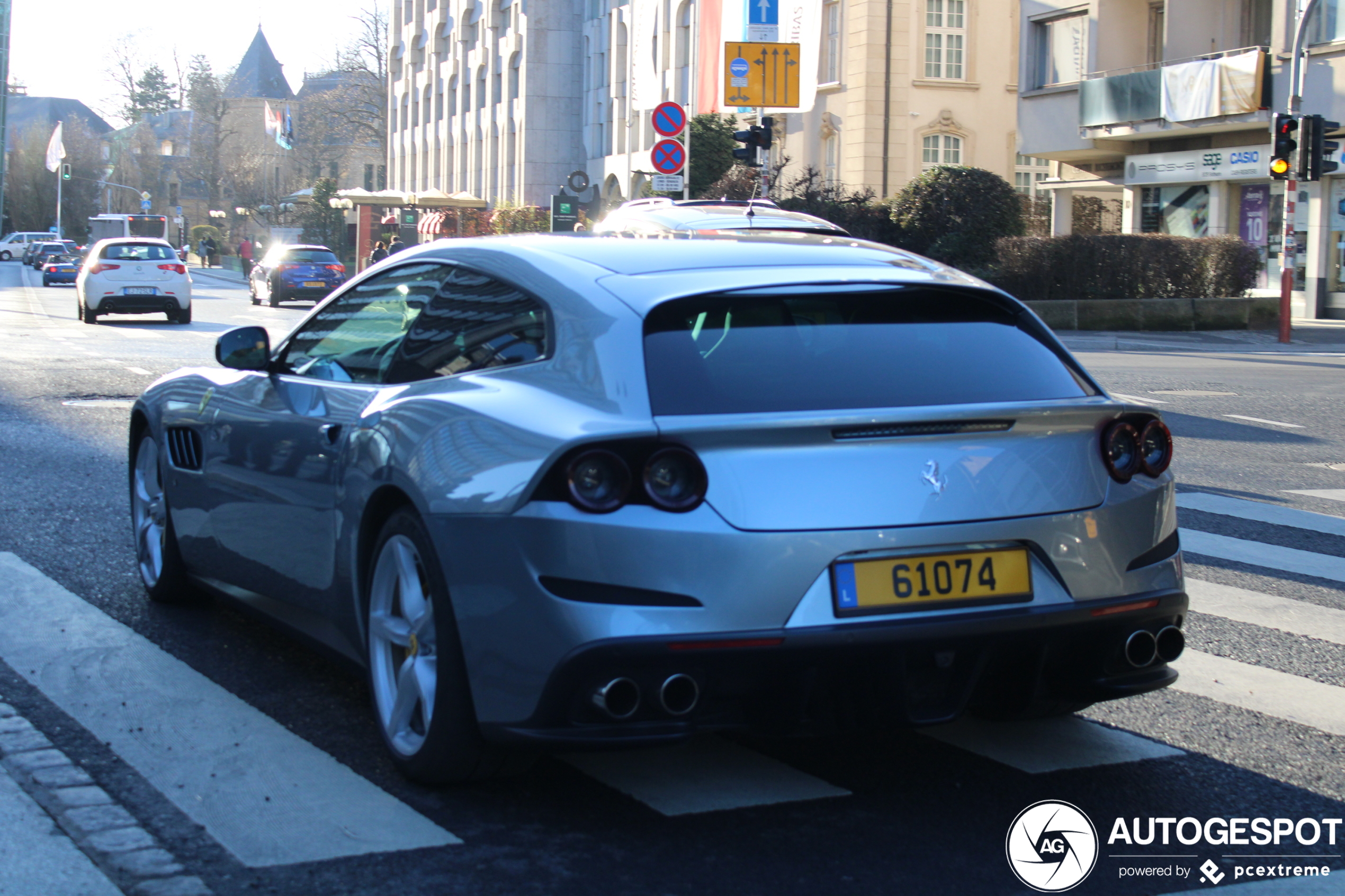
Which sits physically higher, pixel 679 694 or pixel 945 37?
pixel 945 37

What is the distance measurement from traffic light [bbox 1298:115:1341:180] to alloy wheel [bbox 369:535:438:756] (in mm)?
22694

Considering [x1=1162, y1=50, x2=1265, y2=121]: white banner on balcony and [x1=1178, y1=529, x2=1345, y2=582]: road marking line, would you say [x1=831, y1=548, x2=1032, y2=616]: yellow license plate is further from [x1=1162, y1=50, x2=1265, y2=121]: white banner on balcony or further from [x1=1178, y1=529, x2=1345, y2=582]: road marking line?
[x1=1162, y1=50, x2=1265, y2=121]: white banner on balcony

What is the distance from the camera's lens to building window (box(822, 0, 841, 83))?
45750 millimetres

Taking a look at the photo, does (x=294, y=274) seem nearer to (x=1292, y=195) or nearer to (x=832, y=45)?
(x=832, y=45)

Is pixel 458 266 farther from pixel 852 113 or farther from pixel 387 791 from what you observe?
pixel 852 113

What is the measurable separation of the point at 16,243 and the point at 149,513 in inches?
4388

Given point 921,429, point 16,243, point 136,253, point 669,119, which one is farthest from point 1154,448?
point 16,243

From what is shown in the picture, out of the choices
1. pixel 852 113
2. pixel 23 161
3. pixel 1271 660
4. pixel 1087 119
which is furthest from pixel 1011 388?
pixel 23 161

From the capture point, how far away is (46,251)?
7056cm

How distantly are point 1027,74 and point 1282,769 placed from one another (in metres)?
38.5

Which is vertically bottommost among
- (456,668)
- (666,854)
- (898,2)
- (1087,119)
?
(666,854)

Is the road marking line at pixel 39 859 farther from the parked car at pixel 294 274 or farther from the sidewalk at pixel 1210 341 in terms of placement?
the parked car at pixel 294 274

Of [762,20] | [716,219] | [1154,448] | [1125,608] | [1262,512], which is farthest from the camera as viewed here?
[762,20]

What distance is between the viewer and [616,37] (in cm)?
6141
